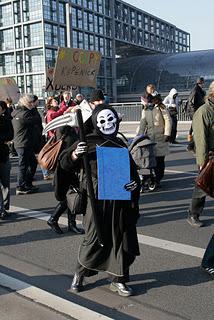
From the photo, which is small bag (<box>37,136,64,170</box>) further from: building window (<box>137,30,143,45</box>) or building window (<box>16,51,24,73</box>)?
building window (<box>137,30,143,45</box>)

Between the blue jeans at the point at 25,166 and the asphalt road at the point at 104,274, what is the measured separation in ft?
4.55

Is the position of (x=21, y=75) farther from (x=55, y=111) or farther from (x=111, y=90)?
(x=55, y=111)

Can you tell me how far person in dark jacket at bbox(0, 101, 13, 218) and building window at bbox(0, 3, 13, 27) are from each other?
2207 inches

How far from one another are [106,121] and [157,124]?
4840 millimetres

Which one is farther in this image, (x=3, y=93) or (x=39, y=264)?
(x=3, y=93)

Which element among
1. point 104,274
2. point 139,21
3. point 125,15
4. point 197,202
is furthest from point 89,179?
point 139,21

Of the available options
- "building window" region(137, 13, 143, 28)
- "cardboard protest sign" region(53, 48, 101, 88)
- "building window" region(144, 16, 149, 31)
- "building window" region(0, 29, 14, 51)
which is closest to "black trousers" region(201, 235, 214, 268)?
"cardboard protest sign" region(53, 48, 101, 88)

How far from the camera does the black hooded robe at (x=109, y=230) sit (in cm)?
408

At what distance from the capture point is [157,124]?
28.8 ft

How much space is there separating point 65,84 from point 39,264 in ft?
32.8

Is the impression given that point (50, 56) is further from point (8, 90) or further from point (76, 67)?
point (76, 67)

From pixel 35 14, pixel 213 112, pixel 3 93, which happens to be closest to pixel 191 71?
pixel 35 14

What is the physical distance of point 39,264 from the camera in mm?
5160

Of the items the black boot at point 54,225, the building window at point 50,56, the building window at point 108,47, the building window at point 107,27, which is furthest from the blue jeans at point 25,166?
the building window at point 107,27
